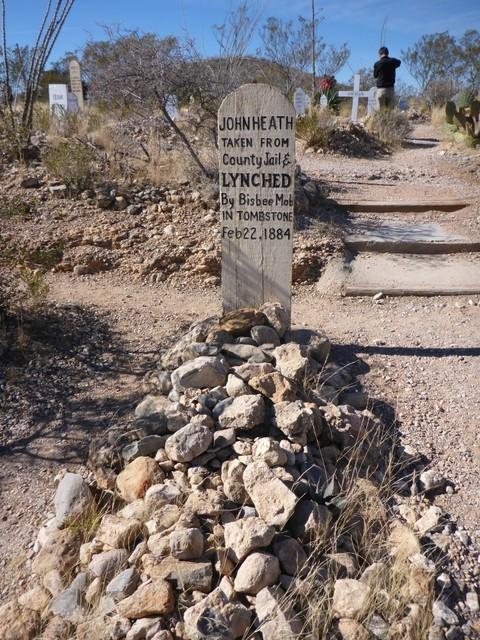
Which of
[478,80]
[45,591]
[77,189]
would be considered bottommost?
[45,591]

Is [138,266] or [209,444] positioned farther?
[138,266]

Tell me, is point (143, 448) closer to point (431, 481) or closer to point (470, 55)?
point (431, 481)

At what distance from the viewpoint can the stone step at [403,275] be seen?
5008 millimetres

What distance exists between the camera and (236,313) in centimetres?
385

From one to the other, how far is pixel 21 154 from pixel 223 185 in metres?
5.47

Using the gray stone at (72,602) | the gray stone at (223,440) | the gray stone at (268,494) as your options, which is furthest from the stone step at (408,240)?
the gray stone at (72,602)

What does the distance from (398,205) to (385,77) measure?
339 inches

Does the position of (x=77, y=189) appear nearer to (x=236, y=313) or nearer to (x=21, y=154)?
(x=21, y=154)

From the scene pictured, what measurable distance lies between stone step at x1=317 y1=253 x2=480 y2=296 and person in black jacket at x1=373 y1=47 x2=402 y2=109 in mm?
9956

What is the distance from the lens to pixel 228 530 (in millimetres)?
2117

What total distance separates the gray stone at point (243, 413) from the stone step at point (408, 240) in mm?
3614

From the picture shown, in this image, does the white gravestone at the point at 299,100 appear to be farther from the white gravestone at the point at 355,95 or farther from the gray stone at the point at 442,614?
the gray stone at the point at 442,614

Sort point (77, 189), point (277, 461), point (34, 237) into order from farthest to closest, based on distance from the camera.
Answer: point (77, 189) < point (34, 237) < point (277, 461)

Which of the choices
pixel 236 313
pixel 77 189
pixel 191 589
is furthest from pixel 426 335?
pixel 77 189
